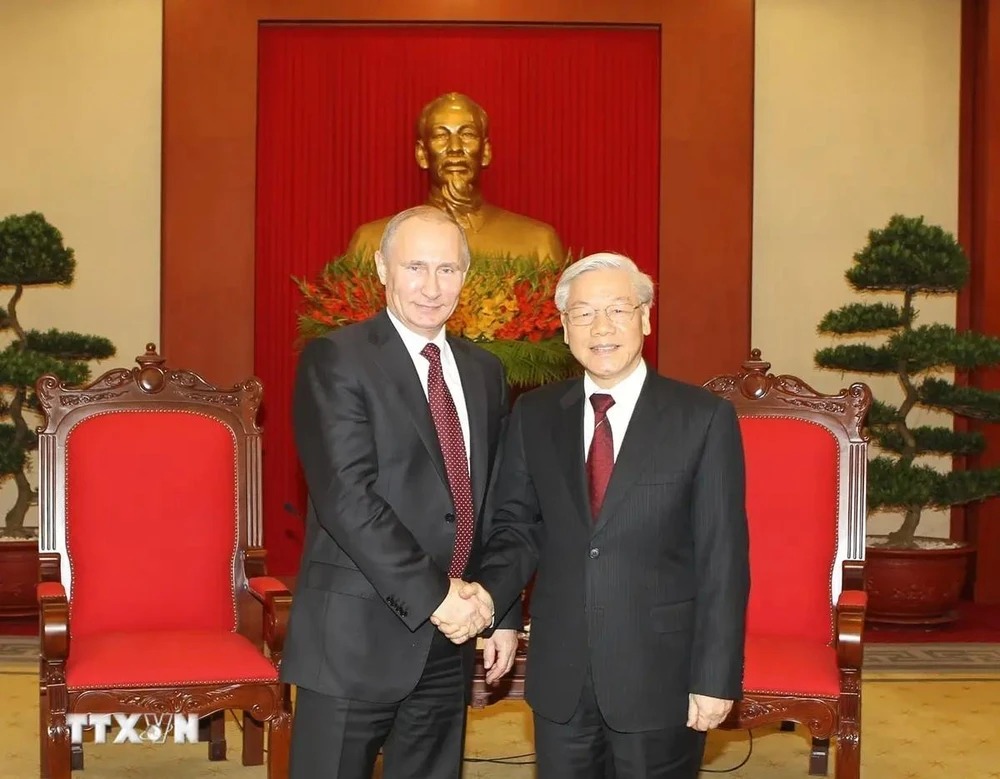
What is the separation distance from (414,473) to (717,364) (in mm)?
3996

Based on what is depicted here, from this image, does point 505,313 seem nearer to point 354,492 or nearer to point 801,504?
point 801,504

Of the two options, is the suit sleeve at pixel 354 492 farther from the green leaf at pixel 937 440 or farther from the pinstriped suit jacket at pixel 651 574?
the green leaf at pixel 937 440

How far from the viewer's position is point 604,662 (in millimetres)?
2068

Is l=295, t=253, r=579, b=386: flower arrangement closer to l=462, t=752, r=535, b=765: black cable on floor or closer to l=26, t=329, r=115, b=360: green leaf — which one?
l=462, t=752, r=535, b=765: black cable on floor

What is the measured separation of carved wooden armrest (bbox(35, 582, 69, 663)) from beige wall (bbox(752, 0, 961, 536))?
12.7 ft

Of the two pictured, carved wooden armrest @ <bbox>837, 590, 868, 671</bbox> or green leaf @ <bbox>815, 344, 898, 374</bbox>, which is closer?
carved wooden armrest @ <bbox>837, 590, 868, 671</bbox>

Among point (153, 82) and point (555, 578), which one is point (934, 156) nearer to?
point (153, 82)

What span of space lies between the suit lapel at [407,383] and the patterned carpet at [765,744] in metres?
1.55

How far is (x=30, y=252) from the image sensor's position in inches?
206

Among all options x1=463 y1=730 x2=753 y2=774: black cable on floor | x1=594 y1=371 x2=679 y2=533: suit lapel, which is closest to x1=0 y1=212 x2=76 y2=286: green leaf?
x1=463 y1=730 x2=753 y2=774: black cable on floor

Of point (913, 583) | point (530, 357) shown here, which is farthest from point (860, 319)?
point (530, 357)

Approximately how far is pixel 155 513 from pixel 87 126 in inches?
122

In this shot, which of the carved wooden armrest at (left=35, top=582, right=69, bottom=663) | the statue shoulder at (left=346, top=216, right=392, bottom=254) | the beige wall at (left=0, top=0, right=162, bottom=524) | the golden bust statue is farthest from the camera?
the beige wall at (left=0, top=0, right=162, bottom=524)

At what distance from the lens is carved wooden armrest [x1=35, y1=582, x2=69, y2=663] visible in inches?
114
